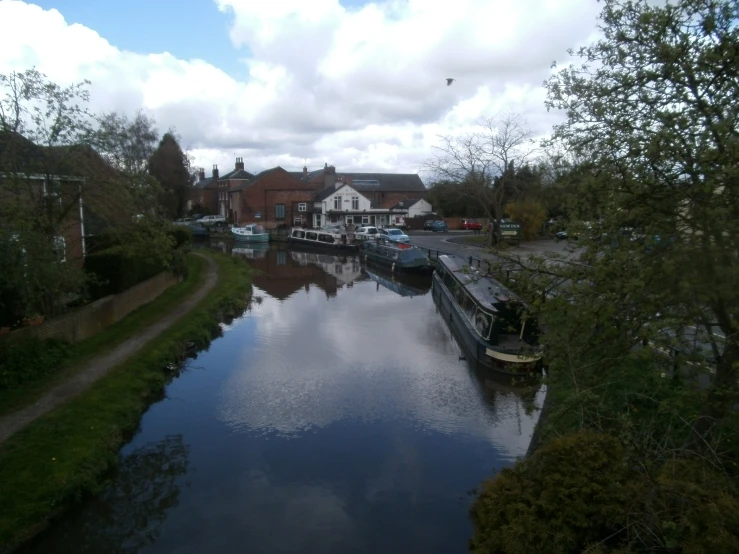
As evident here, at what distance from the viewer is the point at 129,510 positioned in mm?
8867

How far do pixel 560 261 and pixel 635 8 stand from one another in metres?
2.52

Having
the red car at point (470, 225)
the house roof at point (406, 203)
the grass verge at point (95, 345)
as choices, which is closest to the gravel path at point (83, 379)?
the grass verge at point (95, 345)

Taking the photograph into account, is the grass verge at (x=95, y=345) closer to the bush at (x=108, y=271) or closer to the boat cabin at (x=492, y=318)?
the bush at (x=108, y=271)

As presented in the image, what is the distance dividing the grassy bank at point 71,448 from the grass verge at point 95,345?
2.55 feet

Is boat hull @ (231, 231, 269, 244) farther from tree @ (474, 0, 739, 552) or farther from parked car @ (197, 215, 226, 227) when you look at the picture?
tree @ (474, 0, 739, 552)

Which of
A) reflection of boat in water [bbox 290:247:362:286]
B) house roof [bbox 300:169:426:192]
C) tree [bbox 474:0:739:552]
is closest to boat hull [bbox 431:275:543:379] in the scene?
tree [bbox 474:0:739:552]

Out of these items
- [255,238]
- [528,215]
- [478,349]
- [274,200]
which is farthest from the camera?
[274,200]

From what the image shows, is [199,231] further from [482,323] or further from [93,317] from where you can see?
[482,323]

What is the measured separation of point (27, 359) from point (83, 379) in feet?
3.76

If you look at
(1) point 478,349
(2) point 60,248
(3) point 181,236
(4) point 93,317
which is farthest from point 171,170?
(1) point 478,349

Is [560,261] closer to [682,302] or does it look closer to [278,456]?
[682,302]

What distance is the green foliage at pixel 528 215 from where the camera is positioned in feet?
140

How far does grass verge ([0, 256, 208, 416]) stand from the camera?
35.6 ft

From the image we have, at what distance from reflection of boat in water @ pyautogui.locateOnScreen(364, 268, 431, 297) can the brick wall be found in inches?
476
